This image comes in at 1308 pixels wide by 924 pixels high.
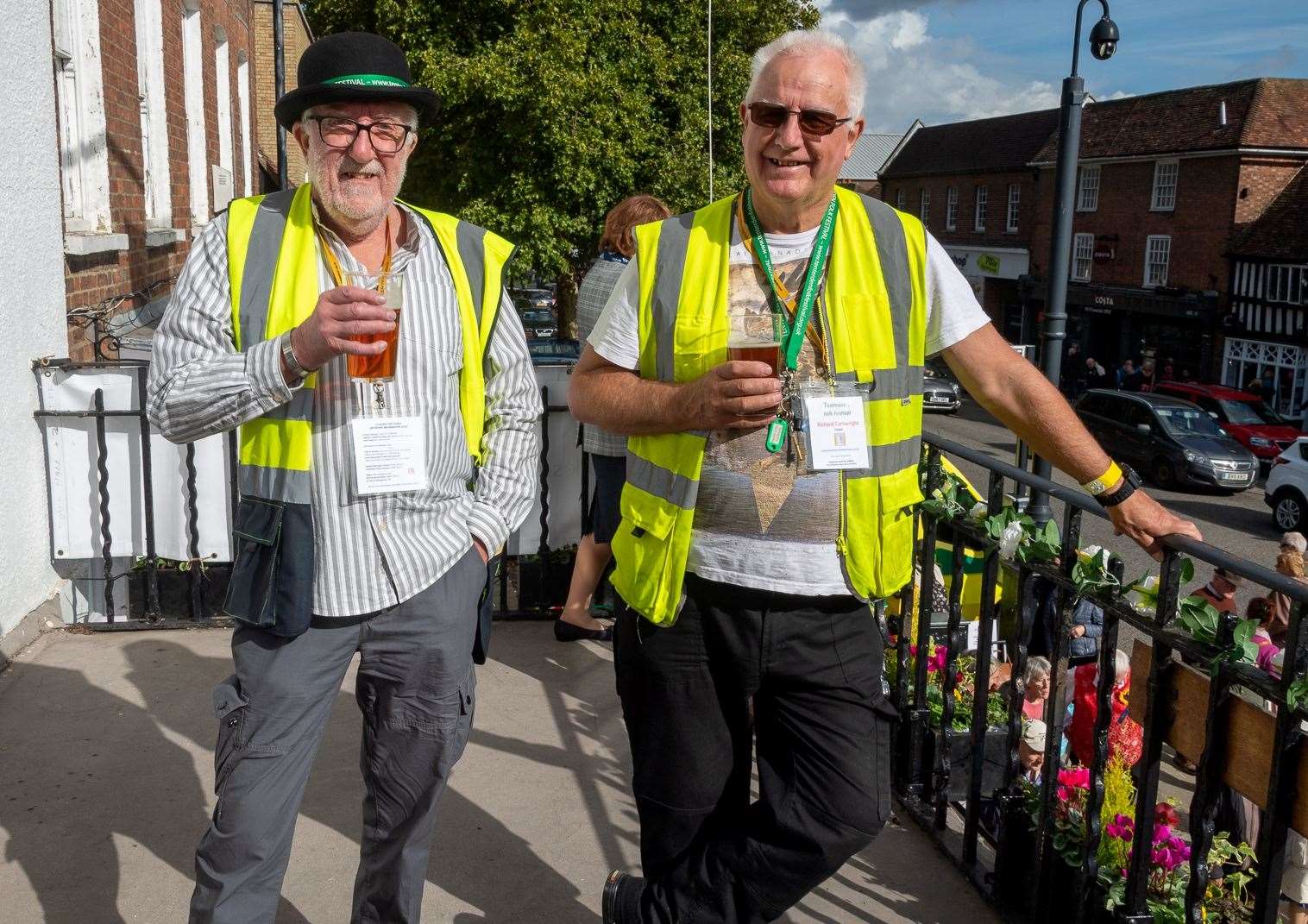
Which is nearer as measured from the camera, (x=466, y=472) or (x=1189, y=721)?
(x=1189, y=721)

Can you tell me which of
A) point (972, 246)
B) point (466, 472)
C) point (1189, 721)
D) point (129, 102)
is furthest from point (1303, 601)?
point (972, 246)

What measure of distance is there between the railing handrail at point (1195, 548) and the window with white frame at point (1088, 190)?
3941cm

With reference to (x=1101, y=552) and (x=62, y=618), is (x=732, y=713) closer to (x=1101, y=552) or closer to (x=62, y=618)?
(x=1101, y=552)

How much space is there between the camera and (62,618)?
202 inches

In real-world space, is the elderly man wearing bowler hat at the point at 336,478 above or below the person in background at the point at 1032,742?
above

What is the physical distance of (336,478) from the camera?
2.43 metres

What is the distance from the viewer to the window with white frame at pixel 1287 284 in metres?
30.4

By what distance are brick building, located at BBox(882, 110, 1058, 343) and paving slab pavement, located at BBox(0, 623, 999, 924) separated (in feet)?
132

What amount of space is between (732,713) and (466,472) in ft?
2.58

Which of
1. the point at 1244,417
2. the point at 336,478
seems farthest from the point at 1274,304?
the point at 336,478

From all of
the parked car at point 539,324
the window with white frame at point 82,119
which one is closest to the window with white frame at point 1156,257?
the parked car at point 539,324

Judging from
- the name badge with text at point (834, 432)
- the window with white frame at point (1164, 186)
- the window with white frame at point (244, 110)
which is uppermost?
the window with white frame at point (1164, 186)

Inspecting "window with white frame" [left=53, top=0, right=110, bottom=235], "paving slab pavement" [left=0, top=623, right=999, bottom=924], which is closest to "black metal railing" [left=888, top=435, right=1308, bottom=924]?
"paving slab pavement" [left=0, top=623, right=999, bottom=924]

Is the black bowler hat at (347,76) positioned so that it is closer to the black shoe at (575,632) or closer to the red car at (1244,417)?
the black shoe at (575,632)
